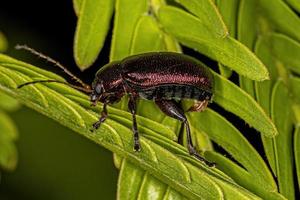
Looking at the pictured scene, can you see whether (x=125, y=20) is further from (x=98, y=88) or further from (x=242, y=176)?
(x=242, y=176)

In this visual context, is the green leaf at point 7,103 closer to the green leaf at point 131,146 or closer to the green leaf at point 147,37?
the green leaf at point 147,37

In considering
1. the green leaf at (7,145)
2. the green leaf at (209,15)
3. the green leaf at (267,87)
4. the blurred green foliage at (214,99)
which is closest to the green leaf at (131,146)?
the blurred green foliage at (214,99)

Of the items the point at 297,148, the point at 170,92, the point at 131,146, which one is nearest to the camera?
the point at 131,146

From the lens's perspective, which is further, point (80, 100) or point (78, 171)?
point (78, 171)

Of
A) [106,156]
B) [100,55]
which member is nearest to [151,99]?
[100,55]

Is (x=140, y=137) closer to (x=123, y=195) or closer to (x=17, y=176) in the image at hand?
(x=123, y=195)

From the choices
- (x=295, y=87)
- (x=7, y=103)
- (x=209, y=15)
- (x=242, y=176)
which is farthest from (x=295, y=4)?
(x=7, y=103)

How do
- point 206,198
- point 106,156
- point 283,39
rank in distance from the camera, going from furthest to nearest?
point 106,156 < point 283,39 < point 206,198
